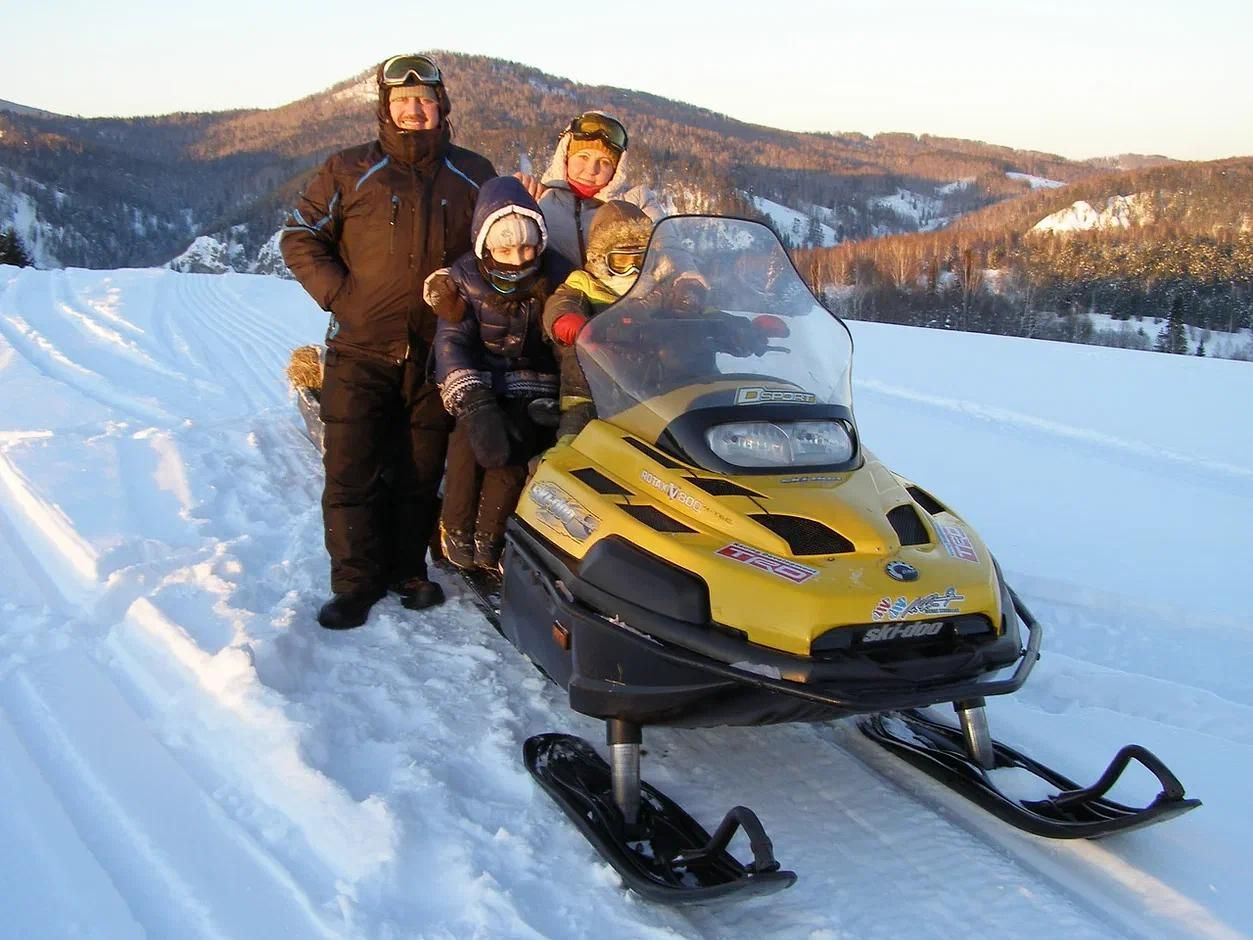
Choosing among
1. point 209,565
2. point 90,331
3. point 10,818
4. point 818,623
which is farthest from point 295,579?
point 90,331

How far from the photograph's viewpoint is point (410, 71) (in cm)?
380

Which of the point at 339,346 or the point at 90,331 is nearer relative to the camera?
the point at 339,346

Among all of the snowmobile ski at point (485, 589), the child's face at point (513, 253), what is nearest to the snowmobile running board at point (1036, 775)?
the snowmobile ski at point (485, 589)

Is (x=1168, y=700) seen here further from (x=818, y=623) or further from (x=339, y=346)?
(x=339, y=346)

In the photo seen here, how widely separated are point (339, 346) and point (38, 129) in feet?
519

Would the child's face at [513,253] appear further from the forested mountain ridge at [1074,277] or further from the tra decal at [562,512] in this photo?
the forested mountain ridge at [1074,277]

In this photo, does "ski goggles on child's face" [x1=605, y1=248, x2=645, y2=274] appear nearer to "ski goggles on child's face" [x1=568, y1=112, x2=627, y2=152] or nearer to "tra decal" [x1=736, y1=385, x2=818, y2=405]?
"tra decal" [x1=736, y1=385, x2=818, y2=405]

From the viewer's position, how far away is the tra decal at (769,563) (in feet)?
7.93

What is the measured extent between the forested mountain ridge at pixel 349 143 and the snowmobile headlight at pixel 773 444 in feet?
198

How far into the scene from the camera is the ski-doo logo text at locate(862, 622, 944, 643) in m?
2.41

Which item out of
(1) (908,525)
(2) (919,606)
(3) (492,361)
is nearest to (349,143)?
(3) (492,361)

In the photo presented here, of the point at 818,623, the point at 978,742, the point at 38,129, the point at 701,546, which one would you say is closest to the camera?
the point at 818,623

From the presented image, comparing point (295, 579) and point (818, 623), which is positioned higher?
point (818, 623)

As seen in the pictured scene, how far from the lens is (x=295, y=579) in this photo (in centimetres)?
411
